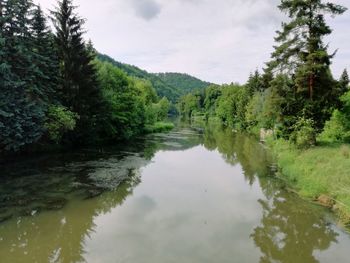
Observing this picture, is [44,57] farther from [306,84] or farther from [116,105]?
[306,84]

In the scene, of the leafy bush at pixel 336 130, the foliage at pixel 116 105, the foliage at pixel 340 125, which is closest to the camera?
the foliage at pixel 340 125

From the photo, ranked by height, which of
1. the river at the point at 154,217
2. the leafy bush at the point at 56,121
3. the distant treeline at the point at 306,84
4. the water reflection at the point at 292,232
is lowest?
the river at the point at 154,217

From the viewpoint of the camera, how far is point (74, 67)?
33031mm

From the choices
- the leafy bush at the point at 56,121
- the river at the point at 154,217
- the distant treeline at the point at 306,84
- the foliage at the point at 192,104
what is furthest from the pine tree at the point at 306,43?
the foliage at the point at 192,104

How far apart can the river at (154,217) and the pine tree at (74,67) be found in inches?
328

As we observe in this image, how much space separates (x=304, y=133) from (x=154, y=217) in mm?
13776

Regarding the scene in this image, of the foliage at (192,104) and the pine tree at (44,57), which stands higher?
the pine tree at (44,57)

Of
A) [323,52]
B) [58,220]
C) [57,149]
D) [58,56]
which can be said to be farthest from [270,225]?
[58,56]

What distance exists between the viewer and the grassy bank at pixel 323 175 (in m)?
15.5

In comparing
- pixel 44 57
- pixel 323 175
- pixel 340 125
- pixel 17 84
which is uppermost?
pixel 44 57

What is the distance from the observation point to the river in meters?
11.6

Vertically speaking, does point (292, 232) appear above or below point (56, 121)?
below

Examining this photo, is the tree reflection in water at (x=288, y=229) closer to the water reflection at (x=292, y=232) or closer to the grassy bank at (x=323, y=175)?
the water reflection at (x=292, y=232)

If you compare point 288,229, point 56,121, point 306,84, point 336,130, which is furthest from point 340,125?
point 56,121
